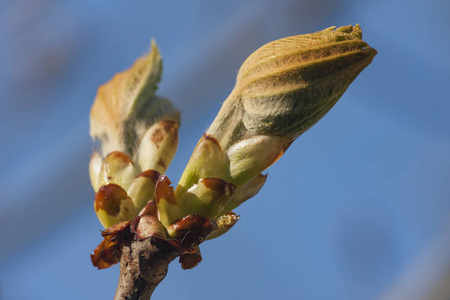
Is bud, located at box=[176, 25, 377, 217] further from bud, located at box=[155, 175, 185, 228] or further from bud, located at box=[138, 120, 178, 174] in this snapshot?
bud, located at box=[138, 120, 178, 174]

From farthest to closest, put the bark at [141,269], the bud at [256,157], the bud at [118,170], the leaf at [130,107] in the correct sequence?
1. the leaf at [130,107]
2. the bud at [118,170]
3. the bud at [256,157]
4. the bark at [141,269]

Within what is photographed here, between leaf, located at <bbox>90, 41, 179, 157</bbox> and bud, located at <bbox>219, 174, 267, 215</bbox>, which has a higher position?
leaf, located at <bbox>90, 41, 179, 157</bbox>

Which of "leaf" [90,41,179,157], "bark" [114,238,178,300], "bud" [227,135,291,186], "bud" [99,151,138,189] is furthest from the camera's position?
"leaf" [90,41,179,157]

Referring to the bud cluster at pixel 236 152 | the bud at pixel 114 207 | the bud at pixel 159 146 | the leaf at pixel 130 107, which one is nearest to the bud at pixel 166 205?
the bud cluster at pixel 236 152

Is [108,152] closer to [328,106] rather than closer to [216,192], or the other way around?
[216,192]

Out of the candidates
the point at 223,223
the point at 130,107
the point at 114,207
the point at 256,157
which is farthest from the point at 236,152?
the point at 130,107

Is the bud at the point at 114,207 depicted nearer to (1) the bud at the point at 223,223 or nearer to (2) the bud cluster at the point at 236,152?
(2) the bud cluster at the point at 236,152

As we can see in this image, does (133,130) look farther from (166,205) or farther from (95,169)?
(166,205)

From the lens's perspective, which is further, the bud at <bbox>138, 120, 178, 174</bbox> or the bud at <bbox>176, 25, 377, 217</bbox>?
the bud at <bbox>138, 120, 178, 174</bbox>

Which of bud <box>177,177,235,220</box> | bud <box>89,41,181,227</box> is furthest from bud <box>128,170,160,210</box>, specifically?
bud <box>177,177,235,220</box>

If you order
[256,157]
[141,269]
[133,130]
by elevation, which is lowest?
[141,269]
